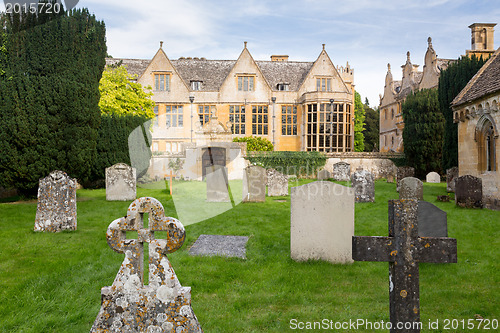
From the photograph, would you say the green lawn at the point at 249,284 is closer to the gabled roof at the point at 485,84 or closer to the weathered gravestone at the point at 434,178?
the gabled roof at the point at 485,84

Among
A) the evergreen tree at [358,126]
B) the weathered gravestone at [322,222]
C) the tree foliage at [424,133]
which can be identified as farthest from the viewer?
the evergreen tree at [358,126]

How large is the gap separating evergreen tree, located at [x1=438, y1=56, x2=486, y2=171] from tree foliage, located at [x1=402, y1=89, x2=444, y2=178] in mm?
5032

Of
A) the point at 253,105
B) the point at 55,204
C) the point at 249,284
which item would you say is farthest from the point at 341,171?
the point at 249,284

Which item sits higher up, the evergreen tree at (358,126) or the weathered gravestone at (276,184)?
the evergreen tree at (358,126)

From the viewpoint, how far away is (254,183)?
1463cm

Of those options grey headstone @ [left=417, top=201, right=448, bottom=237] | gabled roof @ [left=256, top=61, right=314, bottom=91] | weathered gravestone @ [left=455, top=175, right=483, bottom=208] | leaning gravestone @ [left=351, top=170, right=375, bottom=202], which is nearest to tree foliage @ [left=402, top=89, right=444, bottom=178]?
gabled roof @ [left=256, top=61, right=314, bottom=91]

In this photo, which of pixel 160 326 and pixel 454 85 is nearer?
pixel 160 326

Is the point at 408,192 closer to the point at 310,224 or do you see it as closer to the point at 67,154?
the point at 310,224

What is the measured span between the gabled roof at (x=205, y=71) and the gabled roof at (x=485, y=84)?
81.1 feet

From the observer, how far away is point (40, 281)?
540 cm

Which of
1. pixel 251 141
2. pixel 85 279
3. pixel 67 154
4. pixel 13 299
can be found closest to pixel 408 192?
pixel 85 279

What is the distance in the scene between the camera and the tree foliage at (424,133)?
25.8 m

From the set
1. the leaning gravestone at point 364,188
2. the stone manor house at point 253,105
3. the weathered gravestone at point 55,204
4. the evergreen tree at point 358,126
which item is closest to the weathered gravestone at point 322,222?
the weathered gravestone at point 55,204

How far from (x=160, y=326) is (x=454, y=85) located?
21978mm
